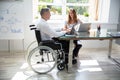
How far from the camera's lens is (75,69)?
3.46 metres

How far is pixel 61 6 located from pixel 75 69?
6.93 ft

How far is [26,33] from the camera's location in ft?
15.2

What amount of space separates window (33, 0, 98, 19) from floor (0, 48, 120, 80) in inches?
51.1

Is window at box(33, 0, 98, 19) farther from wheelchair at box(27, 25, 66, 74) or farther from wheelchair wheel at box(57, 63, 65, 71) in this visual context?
wheelchair wheel at box(57, 63, 65, 71)

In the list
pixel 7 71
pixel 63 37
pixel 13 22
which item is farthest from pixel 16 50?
pixel 63 37

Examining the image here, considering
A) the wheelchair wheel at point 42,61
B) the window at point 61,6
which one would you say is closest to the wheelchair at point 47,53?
the wheelchair wheel at point 42,61

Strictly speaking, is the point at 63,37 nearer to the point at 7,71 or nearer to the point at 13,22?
the point at 7,71

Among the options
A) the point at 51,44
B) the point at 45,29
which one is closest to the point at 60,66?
the point at 51,44

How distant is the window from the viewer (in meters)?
4.83

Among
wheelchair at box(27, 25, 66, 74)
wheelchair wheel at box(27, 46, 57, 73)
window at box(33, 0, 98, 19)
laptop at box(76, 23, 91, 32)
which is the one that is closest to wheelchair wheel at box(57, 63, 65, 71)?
wheelchair at box(27, 25, 66, 74)

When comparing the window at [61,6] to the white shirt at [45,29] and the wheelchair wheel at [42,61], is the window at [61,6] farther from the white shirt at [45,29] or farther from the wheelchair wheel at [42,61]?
the white shirt at [45,29]

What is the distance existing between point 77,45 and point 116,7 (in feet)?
6.32

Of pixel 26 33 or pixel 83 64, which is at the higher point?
pixel 26 33

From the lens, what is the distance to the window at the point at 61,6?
4828mm
